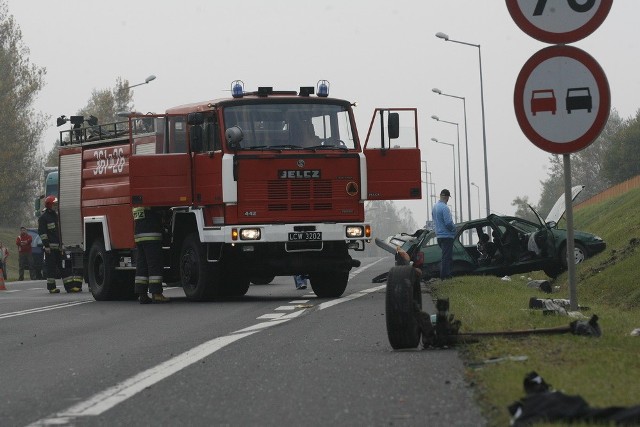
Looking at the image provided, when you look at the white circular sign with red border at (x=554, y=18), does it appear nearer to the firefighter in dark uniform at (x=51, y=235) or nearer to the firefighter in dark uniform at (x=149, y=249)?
the firefighter in dark uniform at (x=149, y=249)

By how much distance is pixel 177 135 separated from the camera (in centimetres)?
2003

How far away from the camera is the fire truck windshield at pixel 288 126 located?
19531mm

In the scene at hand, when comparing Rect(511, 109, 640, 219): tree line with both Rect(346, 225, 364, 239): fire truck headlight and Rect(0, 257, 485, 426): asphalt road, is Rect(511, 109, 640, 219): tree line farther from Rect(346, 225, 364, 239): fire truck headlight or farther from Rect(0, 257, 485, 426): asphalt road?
Rect(0, 257, 485, 426): asphalt road

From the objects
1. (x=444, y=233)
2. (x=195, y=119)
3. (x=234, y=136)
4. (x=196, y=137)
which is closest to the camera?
(x=234, y=136)

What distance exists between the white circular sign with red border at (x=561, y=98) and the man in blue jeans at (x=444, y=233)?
13.3 m

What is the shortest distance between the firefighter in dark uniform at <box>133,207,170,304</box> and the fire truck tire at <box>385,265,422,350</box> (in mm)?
10477

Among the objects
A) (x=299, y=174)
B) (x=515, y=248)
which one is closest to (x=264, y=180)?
(x=299, y=174)

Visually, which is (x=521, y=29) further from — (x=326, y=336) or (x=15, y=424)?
(x=15, y=424)

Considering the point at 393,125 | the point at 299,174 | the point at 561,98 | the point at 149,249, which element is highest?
the point at 393,125

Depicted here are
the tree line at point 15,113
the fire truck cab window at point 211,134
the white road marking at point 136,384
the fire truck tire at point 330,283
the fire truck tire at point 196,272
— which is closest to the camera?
the white road marking at point 136,384

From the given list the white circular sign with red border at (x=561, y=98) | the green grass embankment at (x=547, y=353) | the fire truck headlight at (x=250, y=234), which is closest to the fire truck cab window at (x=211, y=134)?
the fire truck headlight at (x=250, y=234)

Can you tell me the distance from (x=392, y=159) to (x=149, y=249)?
12.6 feet

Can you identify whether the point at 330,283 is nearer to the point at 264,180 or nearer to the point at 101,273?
the point at 264,180

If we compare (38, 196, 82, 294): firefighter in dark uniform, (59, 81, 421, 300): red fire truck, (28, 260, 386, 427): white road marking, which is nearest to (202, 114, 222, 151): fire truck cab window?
(59, 81, 421, 300): red fire truck
